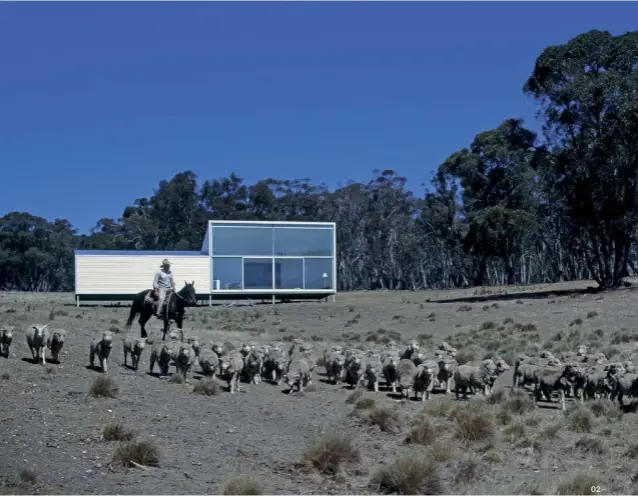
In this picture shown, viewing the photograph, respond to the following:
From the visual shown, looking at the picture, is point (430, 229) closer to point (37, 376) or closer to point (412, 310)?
point (412, 310)

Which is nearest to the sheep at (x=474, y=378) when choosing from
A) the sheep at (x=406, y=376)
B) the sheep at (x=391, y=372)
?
the sheep at (x=406, y=376)

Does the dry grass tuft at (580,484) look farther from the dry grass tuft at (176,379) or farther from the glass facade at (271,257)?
the glass facade at (271,257)

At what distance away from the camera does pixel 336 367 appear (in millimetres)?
21125

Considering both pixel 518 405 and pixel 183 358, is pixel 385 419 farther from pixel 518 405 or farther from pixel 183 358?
pixel 183 358

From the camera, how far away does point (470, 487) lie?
12.1 metres

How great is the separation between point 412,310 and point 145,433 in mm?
34167

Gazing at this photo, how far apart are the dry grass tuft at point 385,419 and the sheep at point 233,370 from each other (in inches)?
138

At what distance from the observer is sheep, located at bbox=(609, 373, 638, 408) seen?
17438mm

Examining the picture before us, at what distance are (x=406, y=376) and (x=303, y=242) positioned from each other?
38.9 m

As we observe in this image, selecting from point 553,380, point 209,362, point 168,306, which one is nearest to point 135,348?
point 209,362

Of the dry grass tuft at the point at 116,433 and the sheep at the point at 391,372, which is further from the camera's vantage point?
the sheep at the point at 391,372

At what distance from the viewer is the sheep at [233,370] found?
18391 mm

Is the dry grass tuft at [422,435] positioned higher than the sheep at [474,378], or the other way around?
the sheep at [474,378]

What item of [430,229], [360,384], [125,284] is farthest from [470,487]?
[430,229]
